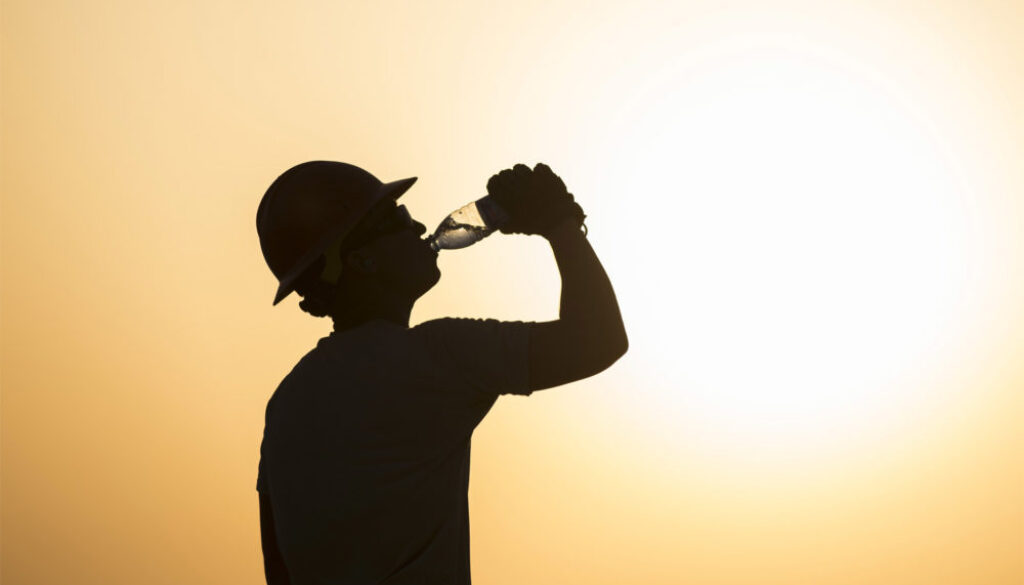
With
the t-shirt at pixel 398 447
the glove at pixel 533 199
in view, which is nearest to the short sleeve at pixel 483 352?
the t-shirt at pixel 398 447

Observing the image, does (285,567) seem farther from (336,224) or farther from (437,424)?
(336,224)

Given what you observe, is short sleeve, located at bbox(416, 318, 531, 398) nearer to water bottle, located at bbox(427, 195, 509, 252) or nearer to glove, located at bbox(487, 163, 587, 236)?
glove, located at bbox(487, 163, 587, 236)

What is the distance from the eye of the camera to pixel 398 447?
88.5 inches

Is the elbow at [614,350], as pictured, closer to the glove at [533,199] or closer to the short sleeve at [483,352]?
the short sleeve at [483,352]

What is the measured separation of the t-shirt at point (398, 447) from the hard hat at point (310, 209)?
1.09 feet

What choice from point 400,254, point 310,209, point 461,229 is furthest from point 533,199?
point 461,229

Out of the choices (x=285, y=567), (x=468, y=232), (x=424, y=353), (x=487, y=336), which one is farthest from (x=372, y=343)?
(x=468, y=232)

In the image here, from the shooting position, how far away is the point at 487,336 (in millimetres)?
2146

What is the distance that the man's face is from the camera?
2.52 m

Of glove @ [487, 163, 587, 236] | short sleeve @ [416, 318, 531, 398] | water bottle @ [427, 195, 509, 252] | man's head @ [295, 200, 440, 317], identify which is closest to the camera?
short sleeve @ [416, 318, 531, 398]

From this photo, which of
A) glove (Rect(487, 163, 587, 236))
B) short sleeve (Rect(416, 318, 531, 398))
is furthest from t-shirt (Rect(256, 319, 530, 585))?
glove (Rect(487, 163, 587, 236))

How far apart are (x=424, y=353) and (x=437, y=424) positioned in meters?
0.17

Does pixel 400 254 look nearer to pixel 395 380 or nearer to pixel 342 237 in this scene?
pixel 342 237

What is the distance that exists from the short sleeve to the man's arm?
3 cm
